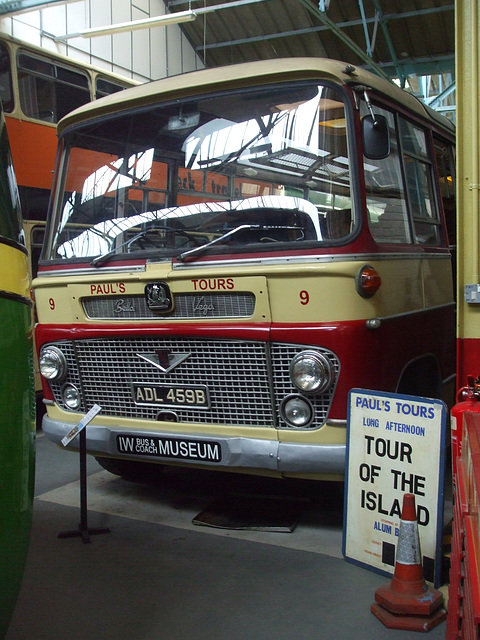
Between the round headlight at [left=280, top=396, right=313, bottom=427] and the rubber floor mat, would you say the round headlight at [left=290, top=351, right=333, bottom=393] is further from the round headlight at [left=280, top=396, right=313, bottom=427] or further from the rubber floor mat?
the rubber floor mat

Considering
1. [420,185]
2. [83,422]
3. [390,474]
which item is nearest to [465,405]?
[390,474]

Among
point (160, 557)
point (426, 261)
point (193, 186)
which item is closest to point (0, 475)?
point (160, 557)

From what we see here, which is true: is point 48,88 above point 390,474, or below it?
above

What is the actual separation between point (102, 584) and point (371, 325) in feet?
6.83

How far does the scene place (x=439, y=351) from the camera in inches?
220

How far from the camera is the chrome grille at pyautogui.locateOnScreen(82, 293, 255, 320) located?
4547mm

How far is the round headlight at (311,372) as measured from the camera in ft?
14.1

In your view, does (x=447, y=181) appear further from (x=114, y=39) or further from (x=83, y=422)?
(x=114, y=39)

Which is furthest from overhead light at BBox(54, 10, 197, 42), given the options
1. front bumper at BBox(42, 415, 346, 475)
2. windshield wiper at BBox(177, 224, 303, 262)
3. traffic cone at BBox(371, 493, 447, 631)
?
traffic cone at BBox(371, 493, 447, 631)

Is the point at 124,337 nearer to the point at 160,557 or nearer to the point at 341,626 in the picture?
the point at 160,557

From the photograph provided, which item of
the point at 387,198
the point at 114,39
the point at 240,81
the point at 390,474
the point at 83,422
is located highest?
the point at 114,39

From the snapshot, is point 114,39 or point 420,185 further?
point 114,39

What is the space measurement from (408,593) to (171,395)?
6.24 feet

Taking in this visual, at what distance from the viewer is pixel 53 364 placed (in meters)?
5.30
